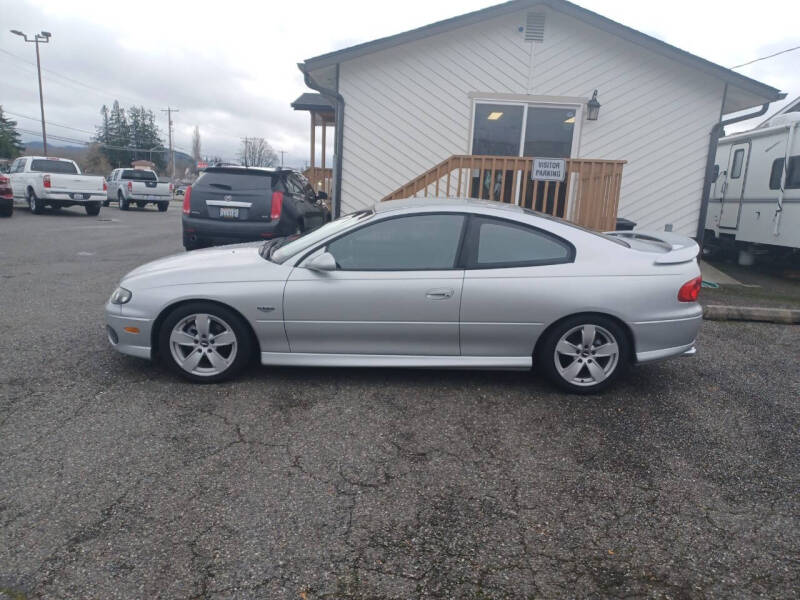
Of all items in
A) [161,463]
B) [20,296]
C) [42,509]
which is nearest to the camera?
[42,509]

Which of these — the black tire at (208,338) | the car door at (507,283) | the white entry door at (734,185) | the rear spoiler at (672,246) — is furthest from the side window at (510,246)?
the white entry door at (734,185)

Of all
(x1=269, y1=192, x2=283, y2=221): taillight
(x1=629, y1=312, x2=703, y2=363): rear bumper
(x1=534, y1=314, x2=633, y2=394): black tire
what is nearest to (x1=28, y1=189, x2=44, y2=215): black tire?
(x1=269, y1=192, x2=283, y2=221): taillight

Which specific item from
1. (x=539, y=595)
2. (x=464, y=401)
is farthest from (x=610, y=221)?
(x=539, y=595)

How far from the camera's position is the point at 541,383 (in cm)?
477

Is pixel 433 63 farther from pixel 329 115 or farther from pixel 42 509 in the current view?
pixel 42 509

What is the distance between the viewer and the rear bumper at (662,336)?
14.5 feet

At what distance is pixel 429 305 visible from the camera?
4367 mm

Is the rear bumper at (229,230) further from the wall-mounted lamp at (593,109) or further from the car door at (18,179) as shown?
the car door at (18,179)

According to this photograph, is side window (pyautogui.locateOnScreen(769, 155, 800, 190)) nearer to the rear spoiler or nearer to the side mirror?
the rear spoiler

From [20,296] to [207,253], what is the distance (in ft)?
11.7

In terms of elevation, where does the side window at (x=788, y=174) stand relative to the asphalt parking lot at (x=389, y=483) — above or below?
above

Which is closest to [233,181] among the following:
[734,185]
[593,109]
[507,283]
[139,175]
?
[507,283]

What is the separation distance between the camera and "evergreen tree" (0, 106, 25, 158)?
69.4 m

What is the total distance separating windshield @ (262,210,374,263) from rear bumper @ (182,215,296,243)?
3.49m
